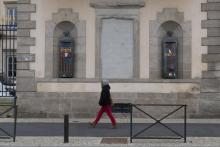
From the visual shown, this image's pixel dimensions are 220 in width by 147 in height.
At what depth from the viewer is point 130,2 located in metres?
18.8

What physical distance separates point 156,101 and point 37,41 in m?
5.00

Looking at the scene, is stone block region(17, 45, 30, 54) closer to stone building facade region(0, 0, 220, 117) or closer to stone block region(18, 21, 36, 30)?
stone building facade region(0, 0, 220, 117)

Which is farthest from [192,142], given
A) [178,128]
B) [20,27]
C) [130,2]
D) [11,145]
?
[20,27]

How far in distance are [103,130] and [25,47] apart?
17.2 ft

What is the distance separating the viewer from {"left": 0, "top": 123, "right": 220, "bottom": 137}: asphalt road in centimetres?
1459

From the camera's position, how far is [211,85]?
1838 cm

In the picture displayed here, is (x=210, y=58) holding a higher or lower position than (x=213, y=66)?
higher

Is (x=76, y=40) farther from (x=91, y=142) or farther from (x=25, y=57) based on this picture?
(x=91, y=142)

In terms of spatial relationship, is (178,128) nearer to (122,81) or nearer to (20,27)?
(122,81)

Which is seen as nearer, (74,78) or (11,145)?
(11,145)

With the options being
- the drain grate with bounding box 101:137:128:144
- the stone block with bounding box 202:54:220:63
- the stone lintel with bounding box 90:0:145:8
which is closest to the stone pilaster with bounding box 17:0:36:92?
the stone lintel with bounding box 90:0:145:8

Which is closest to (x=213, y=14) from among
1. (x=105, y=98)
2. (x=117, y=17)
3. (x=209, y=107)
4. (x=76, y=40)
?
(x=209, y=107)

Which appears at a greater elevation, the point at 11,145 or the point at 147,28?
the point at 147,28

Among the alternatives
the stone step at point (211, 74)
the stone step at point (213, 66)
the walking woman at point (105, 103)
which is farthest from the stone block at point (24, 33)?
the stone step at point (213, 66)
